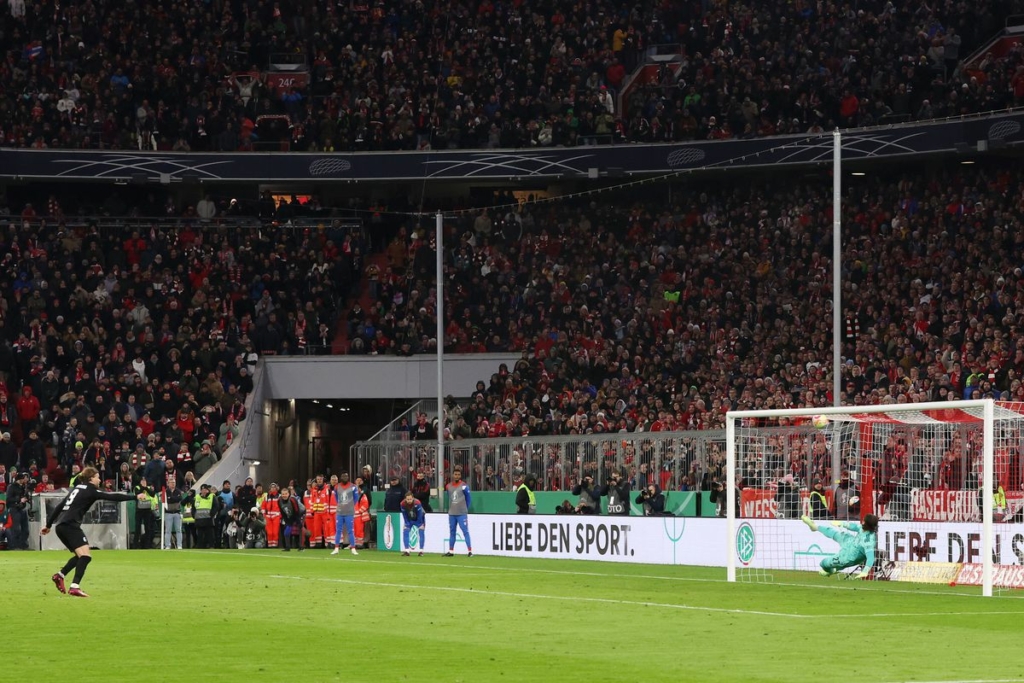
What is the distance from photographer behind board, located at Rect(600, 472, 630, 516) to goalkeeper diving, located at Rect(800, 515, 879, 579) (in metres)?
10.5

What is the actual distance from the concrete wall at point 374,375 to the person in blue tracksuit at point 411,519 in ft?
33.4

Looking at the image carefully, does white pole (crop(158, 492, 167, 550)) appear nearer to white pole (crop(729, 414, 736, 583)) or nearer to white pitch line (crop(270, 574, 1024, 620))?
white pitch line (crop(270, 574, 1024, 620))

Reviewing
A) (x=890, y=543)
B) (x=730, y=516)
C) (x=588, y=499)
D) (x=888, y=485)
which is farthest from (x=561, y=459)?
(x=890, y=543)

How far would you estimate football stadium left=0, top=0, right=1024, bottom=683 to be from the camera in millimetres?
24750

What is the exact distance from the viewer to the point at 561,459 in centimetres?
3688

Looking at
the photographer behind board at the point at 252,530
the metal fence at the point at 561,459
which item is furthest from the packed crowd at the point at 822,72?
the photographer behind board at the point at 252,530

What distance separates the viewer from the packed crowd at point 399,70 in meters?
47.1

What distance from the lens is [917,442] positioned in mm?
25625

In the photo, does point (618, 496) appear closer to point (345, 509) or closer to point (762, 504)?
point (345, 509)

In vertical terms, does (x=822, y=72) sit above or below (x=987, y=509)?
above

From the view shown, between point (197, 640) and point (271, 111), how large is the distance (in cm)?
3777

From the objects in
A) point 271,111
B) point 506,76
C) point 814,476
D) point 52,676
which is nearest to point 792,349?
point 814,476

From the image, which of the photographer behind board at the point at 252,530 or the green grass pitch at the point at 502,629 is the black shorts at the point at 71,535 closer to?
the green grass pitch at the point at 502,629

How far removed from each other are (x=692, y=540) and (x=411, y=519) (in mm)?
8358
